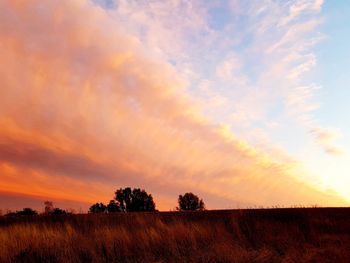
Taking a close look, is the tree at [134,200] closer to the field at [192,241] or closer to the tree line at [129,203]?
the tree line at [129,203]

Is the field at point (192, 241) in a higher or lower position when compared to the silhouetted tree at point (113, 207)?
lower

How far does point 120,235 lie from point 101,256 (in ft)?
5.14

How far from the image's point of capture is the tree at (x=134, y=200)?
40188 millimetres

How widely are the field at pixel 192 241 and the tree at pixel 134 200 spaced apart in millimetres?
22812

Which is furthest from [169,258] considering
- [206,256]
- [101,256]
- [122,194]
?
[122,194]

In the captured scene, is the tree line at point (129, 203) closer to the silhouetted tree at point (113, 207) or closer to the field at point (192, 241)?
the silhouetted tree at point (113, 207)

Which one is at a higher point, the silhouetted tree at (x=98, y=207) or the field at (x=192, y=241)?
the silhouetted tree at (x=98, y=207)

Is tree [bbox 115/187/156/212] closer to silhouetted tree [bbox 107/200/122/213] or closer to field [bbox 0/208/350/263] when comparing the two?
silhouetted tree [bbox 107/200/122/213]

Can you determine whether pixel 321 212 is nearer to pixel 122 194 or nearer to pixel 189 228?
pixel 189 228

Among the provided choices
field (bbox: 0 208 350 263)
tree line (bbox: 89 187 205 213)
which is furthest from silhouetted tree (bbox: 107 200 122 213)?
field (bbox: 0 208 350 263)

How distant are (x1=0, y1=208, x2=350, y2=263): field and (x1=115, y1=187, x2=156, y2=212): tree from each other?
22.8 metres

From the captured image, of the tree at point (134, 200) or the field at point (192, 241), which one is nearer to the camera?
the field at point (192, 241)

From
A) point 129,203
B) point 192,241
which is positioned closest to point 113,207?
point 129,203

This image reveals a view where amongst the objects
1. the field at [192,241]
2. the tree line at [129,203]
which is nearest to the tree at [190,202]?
the tree line at [129,203]
